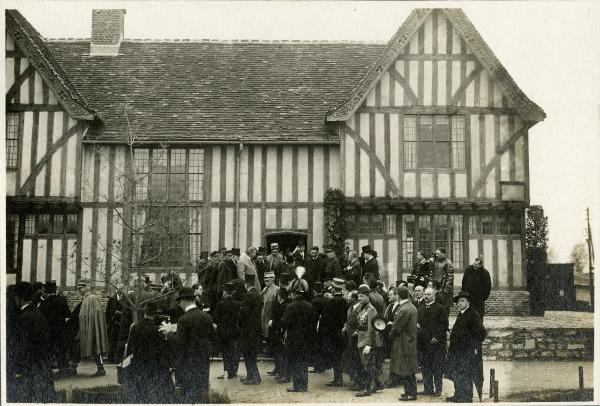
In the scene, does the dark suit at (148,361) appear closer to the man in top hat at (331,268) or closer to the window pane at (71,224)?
the man in top hat at (331,268)

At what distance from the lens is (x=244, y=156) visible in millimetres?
20828

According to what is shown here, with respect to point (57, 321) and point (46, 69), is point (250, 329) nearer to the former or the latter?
point (57, 321)

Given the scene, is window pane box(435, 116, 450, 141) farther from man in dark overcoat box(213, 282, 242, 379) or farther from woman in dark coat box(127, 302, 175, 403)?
woman in dark coat box(127, 302, 175, 403)

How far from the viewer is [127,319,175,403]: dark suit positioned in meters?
9.73

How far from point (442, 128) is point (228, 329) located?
994 cm

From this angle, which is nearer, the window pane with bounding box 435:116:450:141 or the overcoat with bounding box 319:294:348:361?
the overcoat with bounding box 319:294:348:361

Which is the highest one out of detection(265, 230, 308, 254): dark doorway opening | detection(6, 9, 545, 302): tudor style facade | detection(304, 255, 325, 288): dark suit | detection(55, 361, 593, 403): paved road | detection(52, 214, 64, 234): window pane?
detection(6, 9, 545, 302): tudor style facade

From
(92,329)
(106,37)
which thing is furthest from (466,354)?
(106,37)

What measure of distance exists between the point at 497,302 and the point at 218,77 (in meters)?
10.7

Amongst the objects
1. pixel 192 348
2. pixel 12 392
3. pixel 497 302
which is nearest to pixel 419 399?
pixel 192 348

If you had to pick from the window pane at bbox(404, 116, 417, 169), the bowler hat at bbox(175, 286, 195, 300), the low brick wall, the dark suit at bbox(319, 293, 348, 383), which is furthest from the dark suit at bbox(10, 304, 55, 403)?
the window pane at bbox(404, 116, 417, 169)

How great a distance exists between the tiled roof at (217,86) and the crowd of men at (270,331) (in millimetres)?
5321

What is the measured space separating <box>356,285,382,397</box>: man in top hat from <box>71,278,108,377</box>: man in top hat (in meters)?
5.22

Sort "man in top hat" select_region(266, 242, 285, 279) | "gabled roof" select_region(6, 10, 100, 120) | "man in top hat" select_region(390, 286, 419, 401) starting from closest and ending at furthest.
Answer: "man in top hat" select_region(390, 286, 419, 401), "man in top hat" select_region(266, 242, 285, 279), "gabled roof" select_region(6, 10, 100, 120)
